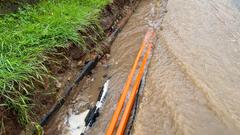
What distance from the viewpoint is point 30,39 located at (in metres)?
4.41

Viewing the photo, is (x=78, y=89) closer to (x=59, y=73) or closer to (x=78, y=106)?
(x=78, y=106)

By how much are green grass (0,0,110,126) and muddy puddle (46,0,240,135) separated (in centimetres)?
68

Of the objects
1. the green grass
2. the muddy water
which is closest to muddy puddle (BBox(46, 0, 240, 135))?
the muddy water

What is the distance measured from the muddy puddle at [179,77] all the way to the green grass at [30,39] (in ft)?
2.24

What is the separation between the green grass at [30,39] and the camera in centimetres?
363

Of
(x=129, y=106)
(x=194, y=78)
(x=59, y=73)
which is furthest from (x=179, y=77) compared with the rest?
(x=59, y=73)

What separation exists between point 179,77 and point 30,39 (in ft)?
8.13

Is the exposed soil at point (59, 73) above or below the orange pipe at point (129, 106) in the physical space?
above

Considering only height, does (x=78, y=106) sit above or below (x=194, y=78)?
above

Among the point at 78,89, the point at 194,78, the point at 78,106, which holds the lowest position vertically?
the point at 194,78

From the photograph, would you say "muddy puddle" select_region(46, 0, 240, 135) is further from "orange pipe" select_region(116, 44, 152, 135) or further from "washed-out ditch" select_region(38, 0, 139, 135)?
"orange pipe" select_region(116, 44, 152, 135)

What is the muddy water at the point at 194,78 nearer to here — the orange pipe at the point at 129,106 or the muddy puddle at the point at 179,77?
the muddy puddle at the point at 179,77

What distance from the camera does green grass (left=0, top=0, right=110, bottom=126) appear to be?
363 centimetres

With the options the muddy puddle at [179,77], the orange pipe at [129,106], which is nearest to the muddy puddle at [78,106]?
the muddy puddle at [179,77]
